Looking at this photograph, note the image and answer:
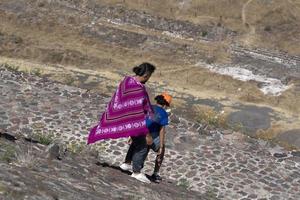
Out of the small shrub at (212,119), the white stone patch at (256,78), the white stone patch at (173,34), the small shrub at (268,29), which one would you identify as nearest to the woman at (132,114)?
the small shrub at (212,119)

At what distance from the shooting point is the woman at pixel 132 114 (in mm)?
9742

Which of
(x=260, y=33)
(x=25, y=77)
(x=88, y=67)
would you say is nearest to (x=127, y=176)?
(x=25, y=77)

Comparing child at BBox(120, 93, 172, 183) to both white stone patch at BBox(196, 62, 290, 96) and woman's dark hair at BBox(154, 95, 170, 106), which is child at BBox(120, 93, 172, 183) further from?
white stone patch at BBox(196, 62, 290, 96)

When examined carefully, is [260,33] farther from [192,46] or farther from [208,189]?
[208,189]

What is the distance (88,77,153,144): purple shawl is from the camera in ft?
32.2

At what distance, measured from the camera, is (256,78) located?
90.3ft

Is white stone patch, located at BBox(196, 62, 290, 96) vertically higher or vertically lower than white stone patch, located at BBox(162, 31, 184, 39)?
lower

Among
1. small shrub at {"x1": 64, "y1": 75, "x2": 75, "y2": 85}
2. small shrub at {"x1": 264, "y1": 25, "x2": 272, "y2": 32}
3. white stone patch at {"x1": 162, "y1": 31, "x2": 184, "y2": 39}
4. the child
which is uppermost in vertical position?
small shrub at {"x1": 264, "y1": 25, "x2": 272, "y2": 32}

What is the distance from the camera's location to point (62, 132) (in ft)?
53.9

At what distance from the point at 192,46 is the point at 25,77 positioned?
491 inches

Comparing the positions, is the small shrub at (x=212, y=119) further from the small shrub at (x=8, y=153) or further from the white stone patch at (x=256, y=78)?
the small shrub at (x=8, y=153)

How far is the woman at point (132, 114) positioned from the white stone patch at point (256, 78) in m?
16.6

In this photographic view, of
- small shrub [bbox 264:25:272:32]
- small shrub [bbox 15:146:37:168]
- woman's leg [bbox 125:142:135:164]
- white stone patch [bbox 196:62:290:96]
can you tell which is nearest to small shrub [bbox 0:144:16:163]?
small shrub [bbox 15:146:37:168]

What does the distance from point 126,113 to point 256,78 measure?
18.1 m
